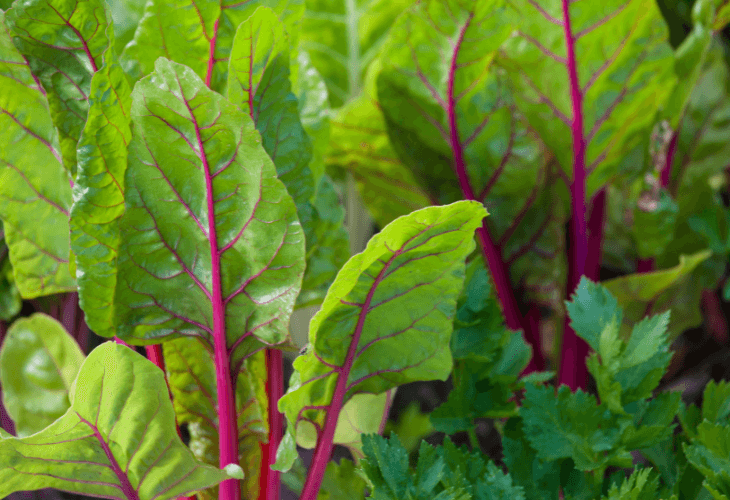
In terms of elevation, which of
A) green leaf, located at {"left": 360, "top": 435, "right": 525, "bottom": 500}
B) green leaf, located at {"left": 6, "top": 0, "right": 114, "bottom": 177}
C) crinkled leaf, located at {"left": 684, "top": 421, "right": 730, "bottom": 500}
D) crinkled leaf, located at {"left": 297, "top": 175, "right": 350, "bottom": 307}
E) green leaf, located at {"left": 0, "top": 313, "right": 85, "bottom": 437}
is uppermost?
green leaf, located at {"left": 6, "top": 0, "right": 114, "bottom": 177}

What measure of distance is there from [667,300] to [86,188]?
68 cm

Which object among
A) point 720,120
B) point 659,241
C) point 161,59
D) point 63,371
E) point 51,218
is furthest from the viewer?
point 720,120

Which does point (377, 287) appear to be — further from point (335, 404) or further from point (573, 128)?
point (573, 128)

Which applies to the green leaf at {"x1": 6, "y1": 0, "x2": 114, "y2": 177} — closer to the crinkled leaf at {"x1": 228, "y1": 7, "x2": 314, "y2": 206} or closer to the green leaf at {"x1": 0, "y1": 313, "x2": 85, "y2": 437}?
the crinkled leaf at {"x1": 228, "y1": 7, "x2": 314, "y2": 206}

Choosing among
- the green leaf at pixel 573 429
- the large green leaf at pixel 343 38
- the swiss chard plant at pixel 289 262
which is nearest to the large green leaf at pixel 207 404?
the swiss chard plant at pixel 289 262

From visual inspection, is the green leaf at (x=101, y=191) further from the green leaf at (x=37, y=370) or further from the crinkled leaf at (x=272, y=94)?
the green leaf at (x=37, y=370)

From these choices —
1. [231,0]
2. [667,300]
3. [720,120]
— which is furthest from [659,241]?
[231,0]

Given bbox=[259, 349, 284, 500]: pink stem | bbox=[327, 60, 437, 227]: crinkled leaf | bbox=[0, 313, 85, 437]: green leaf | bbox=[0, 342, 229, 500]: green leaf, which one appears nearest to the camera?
bbox=[0, 342, 229, 500]: green leaf

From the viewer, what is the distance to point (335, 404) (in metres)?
0.47

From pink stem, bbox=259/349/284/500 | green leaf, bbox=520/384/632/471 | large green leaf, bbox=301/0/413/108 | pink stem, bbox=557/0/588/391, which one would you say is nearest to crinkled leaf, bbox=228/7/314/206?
pink stem, bbox=259/349/284/500

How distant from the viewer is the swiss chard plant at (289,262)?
0.40 m

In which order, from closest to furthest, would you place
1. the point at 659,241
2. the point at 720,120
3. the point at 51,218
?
the point at 51,218 < the point at 659,241 < the point at 720,120

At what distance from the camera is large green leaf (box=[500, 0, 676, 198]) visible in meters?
0.63

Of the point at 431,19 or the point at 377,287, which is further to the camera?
the point at 431,19
